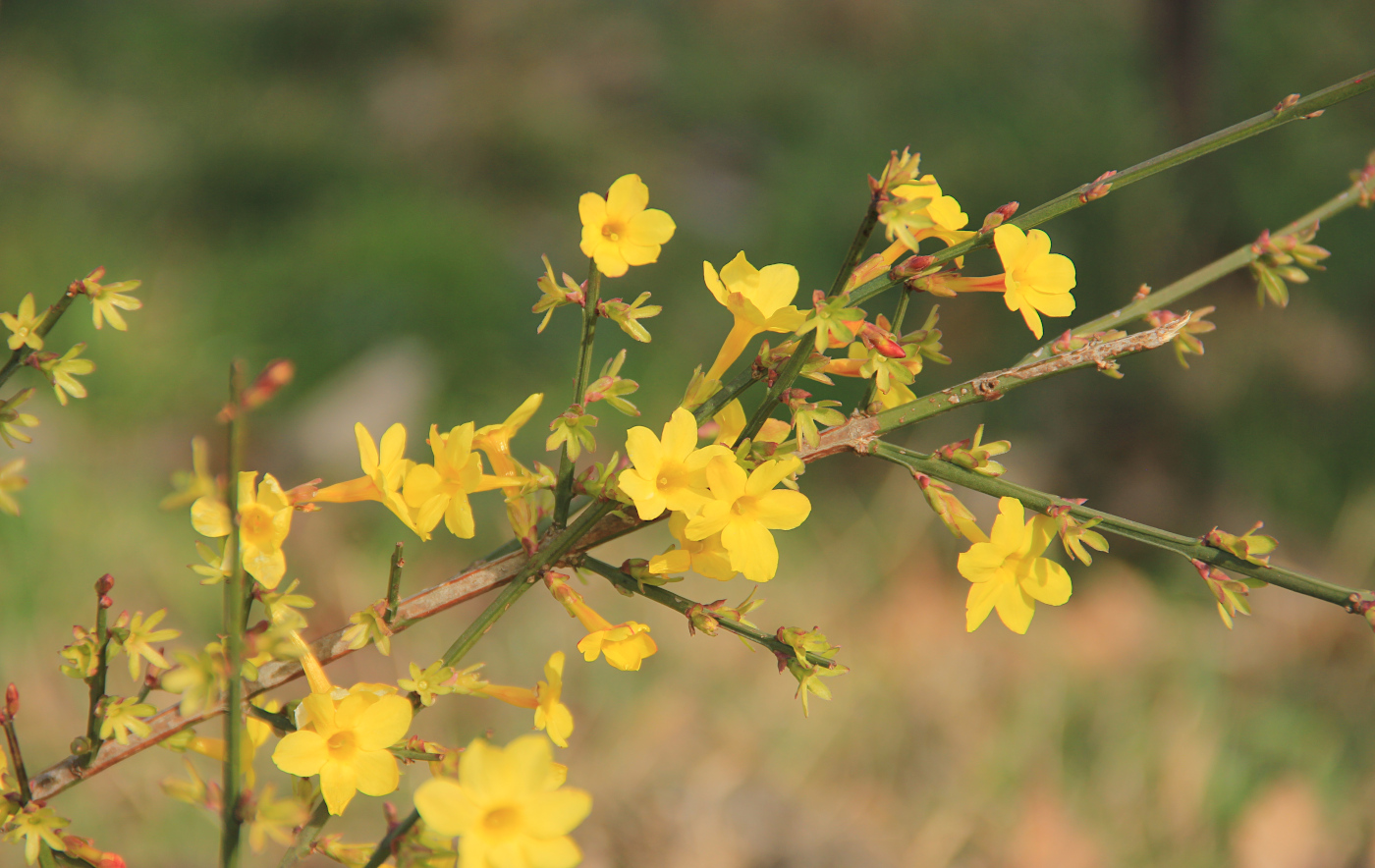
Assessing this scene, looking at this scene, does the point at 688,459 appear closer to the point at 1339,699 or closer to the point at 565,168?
the point at 1339,699

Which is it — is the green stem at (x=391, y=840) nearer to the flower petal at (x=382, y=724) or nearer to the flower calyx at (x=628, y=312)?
the flower petal at (x=382, y=724)

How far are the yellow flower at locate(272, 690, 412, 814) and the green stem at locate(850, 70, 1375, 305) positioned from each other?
26 cm

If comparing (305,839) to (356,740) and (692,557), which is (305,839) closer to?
(356,740)

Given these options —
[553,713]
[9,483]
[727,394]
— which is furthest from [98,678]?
[727,394]

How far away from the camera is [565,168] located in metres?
3.99

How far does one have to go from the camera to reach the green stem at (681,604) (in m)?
0.42

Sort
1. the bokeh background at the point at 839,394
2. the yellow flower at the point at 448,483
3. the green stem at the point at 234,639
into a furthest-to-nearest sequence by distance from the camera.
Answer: the bokeh background at the point at 839,394
the yellow flower at the point at 448,483
the green stem at the point at 234,639

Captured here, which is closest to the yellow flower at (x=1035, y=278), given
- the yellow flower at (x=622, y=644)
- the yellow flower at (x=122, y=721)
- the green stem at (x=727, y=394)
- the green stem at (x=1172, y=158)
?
the green stem at (x=1172, y=158)

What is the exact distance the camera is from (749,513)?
39 centimetres

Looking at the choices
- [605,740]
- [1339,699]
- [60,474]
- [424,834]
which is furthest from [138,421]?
[1339,699]

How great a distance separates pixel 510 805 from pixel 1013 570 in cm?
24

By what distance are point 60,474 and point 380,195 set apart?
1.70 meters

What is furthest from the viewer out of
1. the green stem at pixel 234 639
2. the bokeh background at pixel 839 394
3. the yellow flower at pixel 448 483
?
the bokeh background at pixel 839 394

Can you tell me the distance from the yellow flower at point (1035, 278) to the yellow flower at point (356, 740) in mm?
312
